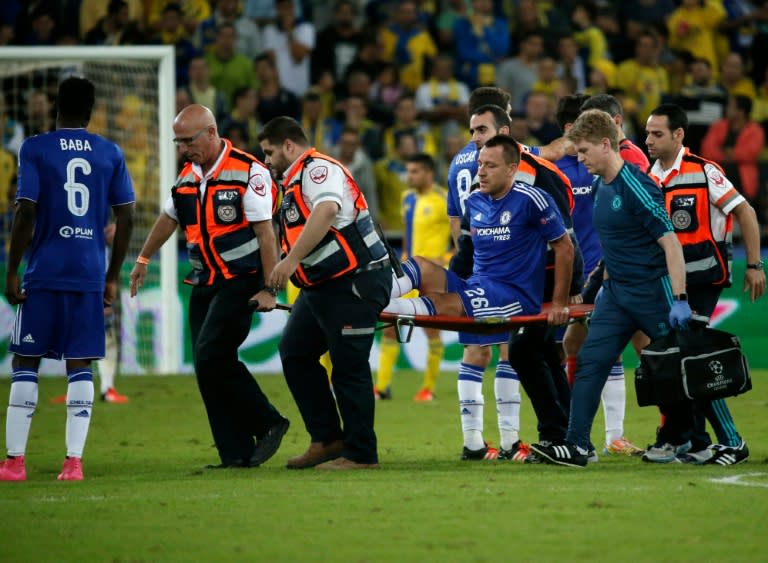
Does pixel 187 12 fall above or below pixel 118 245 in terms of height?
above

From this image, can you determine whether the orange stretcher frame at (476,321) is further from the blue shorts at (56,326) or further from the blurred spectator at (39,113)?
the blurred spectator at (39,113)

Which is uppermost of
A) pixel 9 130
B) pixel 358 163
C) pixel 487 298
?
pixel 9 130

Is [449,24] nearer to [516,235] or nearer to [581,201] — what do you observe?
[581,201]

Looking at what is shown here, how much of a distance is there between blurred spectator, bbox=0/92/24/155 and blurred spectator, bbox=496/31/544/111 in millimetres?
6757

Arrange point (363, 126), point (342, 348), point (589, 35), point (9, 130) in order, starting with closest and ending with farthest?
point (342, 348)
point (9, 130)
point (363, 126)
point (589, 35)

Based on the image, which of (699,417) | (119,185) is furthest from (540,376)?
(119,185)

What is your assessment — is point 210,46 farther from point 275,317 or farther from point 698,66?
point 698,66

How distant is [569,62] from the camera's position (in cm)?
2005

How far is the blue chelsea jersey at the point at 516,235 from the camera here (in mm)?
8719

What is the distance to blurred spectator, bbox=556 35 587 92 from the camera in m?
20.0

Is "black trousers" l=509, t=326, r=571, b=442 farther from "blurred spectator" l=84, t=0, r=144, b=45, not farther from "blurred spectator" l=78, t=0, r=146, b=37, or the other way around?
"blurred spectator" l=78, t=0, r=146, b=37

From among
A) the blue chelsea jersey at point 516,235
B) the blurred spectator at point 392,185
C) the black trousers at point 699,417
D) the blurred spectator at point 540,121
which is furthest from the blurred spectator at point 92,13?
the black trousers at point 699,417

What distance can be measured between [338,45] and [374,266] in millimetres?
12239

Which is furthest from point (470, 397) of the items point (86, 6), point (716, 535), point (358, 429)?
point (86, 6)
